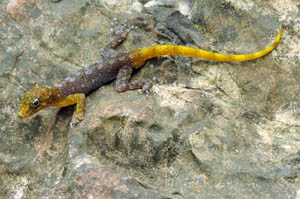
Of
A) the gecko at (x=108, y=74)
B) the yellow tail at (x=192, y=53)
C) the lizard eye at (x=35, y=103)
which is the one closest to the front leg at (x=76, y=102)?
the gecko at (x=108, y=74)

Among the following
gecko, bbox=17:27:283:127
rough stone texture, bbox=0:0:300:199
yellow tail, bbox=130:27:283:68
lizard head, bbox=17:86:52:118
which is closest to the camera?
rough stone texture, bbox=0:0:300:199

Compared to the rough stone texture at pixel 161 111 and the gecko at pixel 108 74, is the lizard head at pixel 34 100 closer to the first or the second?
the gecko at pixel 108 74

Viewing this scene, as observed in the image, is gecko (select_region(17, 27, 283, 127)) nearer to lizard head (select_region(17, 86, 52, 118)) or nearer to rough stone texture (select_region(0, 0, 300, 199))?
lizard head (select_region(17, 86, 52, 118))

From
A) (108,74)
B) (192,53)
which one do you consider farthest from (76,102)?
(192,53)

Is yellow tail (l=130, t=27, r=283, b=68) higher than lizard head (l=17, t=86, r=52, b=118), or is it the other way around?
yellow tail (l=130, t=27, r=283, b=68)

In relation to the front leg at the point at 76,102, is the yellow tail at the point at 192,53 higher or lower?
higher

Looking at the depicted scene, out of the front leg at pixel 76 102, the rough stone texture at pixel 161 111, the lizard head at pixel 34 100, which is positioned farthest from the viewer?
the front leg at pixel 76 102

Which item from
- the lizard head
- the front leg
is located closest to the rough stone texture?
the front leg
